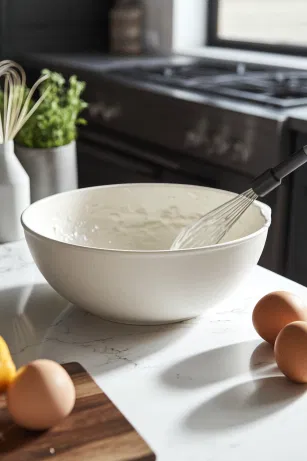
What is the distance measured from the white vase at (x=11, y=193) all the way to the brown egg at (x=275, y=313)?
485 mm

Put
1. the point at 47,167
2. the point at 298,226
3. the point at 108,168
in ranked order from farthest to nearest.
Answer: the point at 108,168
the point at 298,226
the point at 47,167

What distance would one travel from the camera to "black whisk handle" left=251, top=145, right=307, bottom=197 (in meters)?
0.79

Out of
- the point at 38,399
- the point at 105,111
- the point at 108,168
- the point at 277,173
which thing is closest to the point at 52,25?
the point at 105,111

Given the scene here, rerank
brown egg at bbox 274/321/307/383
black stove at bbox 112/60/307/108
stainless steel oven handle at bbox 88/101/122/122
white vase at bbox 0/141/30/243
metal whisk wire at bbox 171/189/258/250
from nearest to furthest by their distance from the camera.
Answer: brown egg at bbox 274/321/307/383 → metal whisk wire at bbox 171/189/258/250 → white vase at bbox 0/141/30/243 → black stove at bbox 112/60/307/108 → stainless steel oven handle at bbox 88/101/122/122

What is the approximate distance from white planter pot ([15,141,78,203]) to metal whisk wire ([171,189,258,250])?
34 centimetres

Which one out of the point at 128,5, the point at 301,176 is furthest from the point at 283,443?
the point at 128,5

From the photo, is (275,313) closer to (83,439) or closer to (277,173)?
(277,173)

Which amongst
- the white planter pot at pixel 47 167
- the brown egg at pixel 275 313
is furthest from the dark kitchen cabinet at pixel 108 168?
the brown egg at pixel 275 313

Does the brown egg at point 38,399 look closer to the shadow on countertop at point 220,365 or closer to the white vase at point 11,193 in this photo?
the shadow on countertop at point 220,365

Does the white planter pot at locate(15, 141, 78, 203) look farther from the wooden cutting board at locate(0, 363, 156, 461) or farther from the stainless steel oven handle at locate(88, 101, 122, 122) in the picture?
the stainless steel oven handle at locate(88, 101, 122, 122)

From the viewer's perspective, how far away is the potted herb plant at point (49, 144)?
4.10ft

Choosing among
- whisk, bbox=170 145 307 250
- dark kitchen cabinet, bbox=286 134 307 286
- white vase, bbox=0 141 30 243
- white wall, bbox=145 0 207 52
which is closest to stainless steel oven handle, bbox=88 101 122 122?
white wall, bbox=145 0 207 52

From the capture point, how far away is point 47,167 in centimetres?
126

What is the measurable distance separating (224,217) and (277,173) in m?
0.19
